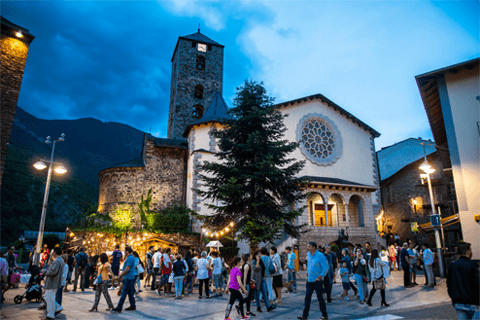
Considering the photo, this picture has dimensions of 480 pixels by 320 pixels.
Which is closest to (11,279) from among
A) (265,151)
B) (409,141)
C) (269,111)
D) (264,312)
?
(264,312)

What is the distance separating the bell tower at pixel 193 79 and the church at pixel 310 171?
7.83 m

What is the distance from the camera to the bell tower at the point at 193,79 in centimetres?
3531

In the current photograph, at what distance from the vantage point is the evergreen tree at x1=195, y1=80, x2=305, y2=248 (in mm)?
13398

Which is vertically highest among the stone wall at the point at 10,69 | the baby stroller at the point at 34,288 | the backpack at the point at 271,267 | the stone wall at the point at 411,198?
the stone wall at the point at 10,69

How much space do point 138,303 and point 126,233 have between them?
11.7 metres

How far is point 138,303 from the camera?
9414 mm

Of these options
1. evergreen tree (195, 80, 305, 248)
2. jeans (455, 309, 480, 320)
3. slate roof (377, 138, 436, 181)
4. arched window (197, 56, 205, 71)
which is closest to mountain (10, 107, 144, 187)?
arched window (197, 56, 205, 71)

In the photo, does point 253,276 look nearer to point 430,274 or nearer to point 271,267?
point 271,267

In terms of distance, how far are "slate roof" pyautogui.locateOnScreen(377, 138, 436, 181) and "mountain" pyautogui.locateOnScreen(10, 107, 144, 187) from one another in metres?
103

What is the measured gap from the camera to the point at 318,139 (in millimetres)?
27672

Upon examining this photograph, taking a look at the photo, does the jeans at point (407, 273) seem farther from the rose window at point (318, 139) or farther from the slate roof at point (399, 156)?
the slate roof at point (399, 156)

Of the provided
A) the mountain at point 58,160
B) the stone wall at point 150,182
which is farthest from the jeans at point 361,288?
the stone wall at point 150,182

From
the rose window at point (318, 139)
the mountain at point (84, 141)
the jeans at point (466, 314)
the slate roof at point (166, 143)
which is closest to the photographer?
the jeans at point (466, 314)

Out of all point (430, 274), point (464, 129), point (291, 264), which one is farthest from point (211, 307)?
point (464, 129)
